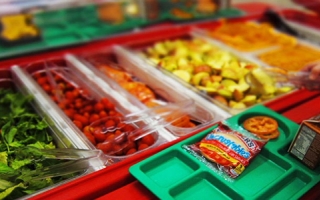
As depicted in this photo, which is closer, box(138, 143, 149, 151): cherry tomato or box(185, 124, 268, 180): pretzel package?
box(185, 124, 268, 180): pretzel package

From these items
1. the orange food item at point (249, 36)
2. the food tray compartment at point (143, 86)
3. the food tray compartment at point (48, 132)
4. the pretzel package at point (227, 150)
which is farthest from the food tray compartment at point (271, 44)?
the food tray compartment at point (48, 132)

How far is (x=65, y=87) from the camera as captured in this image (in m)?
1.42

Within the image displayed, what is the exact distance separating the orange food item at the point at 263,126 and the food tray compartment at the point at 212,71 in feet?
0.37

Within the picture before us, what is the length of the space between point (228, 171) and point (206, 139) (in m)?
0.12

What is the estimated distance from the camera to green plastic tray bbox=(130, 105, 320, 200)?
829mm

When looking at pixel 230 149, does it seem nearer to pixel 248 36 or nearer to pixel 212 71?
pixel 212 71

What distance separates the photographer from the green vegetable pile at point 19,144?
824 mm

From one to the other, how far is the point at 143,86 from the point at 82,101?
0.90ft

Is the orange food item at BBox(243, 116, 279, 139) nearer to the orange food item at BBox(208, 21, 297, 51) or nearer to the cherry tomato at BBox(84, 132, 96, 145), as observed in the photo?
the cherry tomato at BBox(84, 132, 96, 145)

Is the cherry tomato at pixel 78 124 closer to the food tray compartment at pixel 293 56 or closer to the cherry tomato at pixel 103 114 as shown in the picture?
the cherry tomato at pixel 103 114

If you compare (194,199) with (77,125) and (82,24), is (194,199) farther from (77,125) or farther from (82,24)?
(82,24)

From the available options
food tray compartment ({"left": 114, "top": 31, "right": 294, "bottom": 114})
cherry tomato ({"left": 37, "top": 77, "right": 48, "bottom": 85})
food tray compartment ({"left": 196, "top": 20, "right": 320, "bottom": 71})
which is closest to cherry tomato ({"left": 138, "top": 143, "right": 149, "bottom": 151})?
food tray compartment ({"left": 114, "top": 31, "right": 294, "bottom": 114})

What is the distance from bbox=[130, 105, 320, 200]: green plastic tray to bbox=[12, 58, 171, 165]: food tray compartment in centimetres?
9

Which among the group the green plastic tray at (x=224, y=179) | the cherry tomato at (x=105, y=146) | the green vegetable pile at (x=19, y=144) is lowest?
the green vegetable pile at (x=19, y=144)
